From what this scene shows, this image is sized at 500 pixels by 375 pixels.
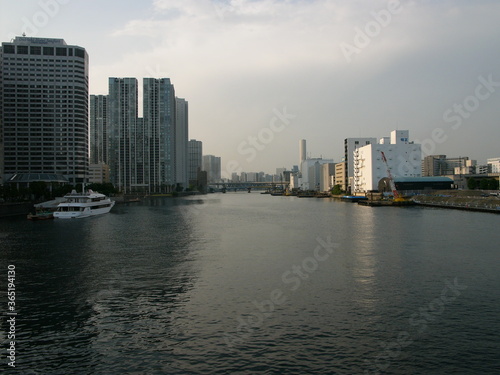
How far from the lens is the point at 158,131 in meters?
188

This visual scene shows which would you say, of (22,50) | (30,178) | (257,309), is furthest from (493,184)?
(22,50)

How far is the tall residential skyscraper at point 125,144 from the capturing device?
186m

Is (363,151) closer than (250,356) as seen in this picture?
No

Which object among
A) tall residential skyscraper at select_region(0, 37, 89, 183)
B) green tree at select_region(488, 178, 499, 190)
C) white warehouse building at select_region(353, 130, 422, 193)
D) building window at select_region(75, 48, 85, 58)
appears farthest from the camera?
building window at select_region(75, 48, 85, 58)

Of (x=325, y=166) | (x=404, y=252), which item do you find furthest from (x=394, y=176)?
(x=404, y=252)

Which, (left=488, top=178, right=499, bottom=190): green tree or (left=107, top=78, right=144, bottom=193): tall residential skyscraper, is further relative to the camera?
(left=107, top=78, right=144, bottom=193): tall residential skyscraper

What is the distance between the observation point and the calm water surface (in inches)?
467

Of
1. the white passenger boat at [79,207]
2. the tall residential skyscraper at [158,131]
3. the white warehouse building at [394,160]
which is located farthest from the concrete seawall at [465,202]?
the tall residential skyscraper at [158,131]

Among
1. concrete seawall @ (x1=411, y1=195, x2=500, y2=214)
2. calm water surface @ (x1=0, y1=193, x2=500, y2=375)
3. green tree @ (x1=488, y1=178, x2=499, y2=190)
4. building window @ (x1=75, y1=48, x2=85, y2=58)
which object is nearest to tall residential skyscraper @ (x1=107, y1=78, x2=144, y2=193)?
building window @ (x1=75, y1=48, x2=85, y2=58)

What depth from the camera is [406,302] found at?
1667 centimetres

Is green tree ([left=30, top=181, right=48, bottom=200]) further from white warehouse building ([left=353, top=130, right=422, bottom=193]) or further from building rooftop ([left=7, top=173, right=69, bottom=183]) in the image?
white warehouse building ([left=353, top=130, right=422, bottom=193])

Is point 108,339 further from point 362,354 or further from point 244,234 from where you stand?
point 244,234

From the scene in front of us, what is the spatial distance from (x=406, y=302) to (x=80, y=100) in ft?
449

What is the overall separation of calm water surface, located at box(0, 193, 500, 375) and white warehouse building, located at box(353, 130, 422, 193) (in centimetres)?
9001
